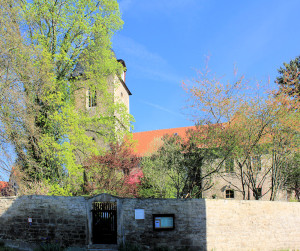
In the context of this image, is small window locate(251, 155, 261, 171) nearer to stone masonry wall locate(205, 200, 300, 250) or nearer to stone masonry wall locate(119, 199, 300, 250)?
stone masonry wall locate(205, 200, 300, 250)

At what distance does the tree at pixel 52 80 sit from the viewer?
39.3 feet

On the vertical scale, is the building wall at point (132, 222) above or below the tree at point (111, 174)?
below

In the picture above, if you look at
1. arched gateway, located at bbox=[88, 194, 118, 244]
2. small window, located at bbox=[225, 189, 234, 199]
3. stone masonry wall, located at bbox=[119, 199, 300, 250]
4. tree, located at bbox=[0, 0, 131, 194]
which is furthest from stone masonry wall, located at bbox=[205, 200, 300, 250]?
small window, located at bbox=[225, 189, 234, 199]

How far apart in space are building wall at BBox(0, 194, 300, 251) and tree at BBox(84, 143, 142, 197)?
5.62 meters

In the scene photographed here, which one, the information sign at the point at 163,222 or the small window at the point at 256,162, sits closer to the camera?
the information sign at the point at 163,222

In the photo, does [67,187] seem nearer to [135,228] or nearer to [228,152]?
[135,228]

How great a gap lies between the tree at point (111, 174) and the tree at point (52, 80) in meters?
0.73

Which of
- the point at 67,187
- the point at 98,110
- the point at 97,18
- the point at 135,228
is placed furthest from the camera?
the point at 98,110

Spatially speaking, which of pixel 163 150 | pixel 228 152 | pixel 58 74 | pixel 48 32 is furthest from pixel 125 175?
pixel 48 32

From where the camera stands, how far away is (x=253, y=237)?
11.0m

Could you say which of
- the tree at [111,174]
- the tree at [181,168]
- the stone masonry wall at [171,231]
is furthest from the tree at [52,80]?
the stone masonry wall at [171,231]

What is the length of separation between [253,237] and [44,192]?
954 cm

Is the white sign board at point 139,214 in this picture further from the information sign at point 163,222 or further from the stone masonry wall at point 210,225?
the information sign at point 163,222

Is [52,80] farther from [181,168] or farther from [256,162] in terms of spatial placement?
[256,162]
